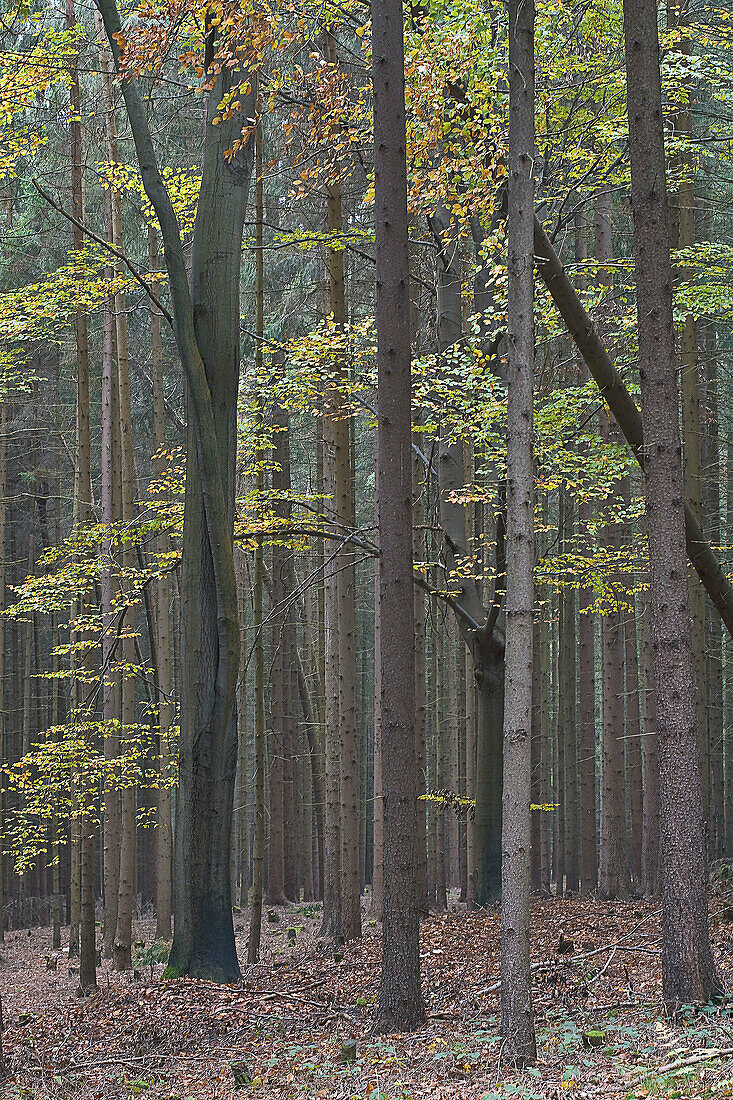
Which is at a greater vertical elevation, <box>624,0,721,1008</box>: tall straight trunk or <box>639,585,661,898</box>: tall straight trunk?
<box>624,0,721,1008</box>: tall straight trunk

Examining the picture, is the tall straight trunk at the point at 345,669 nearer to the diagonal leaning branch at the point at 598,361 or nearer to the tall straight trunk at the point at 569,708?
the diagonal leaning branch at the point at 598,361

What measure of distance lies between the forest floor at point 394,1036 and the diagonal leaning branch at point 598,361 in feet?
11.3

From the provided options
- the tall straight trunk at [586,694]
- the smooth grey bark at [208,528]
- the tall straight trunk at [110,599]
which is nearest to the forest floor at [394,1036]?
the smooth grey bark at [208,528]

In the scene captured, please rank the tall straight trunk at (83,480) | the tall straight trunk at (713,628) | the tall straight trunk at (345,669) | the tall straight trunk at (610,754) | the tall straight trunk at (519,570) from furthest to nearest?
1. the tall straight trunk at (713,628)
2. the tall straight trunk at (610,754)
3. the tall straight trunk at (345,669)
4. the tall straight trunk at (83,480)
5. the tall straight trunk at (519,570)

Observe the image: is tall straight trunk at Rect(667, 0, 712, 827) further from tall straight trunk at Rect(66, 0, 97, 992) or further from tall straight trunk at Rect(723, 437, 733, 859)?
tall straight trunk at Rect(723, 437, 733, 859)

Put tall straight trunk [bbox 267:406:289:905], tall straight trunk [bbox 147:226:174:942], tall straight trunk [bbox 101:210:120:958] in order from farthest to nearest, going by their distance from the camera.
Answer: tall straight trunk [bbox 267:406:289:905] < tall straight trunk [bbox 147:226:174:942] < tall straight trunk [bbox 101:210:120:958]

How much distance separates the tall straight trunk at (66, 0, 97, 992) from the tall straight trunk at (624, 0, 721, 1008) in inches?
226

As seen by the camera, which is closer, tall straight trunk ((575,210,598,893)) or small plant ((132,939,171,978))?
small plant ((132,939,171,978))

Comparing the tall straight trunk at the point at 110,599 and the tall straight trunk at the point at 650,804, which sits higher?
the tall straight trunk at the point at 110,599

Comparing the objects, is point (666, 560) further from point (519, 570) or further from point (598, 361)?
point (598, 361)

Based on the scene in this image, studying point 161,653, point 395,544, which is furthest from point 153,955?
point 395,544

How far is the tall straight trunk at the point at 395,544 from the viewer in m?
6.48

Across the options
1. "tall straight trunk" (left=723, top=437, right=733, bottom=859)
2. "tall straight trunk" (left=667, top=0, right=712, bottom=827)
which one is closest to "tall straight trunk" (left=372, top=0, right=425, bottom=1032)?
"tall straight trunk" (left=667, top=0, right=712, bottom=827)

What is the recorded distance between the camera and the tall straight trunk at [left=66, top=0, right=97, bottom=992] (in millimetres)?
10219
